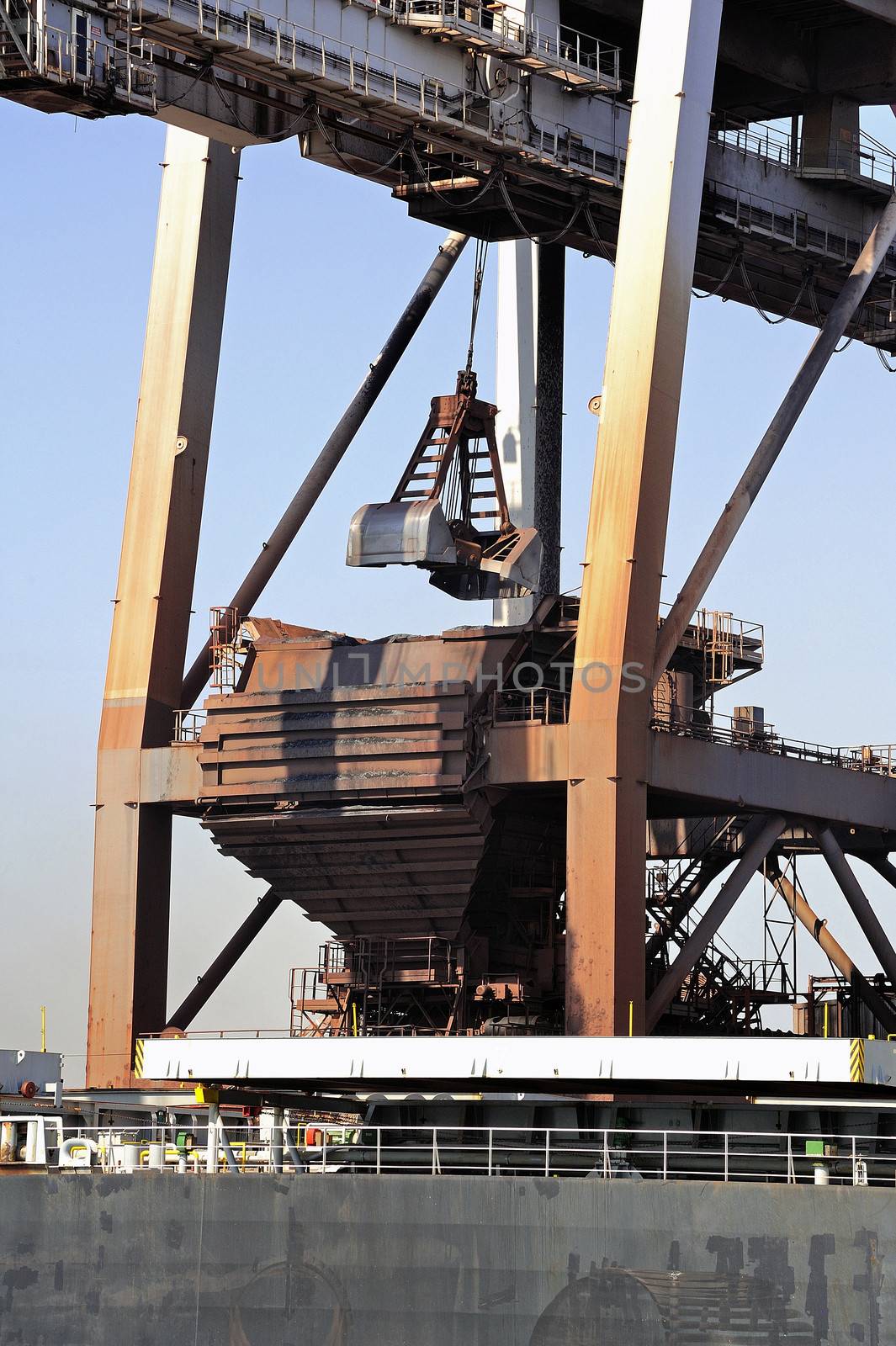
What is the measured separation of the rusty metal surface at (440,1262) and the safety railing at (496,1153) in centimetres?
89

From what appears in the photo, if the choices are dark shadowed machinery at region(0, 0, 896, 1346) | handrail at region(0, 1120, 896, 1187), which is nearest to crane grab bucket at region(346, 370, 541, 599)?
dark shadowed machinery at region(0, 0, 896, 1346)

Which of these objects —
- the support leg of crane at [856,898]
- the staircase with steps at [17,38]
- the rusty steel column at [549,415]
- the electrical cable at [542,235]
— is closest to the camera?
the staircase with steps at [17,38]

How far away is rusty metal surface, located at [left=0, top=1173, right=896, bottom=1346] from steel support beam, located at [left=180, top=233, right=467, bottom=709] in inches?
991

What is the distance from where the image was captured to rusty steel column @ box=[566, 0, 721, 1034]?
182 feet

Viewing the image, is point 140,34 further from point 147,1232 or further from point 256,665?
point 147,1232

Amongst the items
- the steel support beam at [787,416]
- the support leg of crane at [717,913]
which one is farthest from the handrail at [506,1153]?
the steel support beam at [787,416]

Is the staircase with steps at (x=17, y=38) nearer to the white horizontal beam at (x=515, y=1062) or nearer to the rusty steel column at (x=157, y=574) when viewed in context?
the rusty steel column at (x=157, y=574)

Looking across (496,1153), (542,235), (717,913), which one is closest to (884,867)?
(717,913)

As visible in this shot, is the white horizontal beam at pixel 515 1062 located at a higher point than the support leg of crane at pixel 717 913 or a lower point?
lower

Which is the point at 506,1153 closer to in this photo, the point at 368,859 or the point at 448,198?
the point at 368,859

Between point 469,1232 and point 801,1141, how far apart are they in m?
6.59

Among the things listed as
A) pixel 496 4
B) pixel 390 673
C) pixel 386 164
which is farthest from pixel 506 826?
pixel 496 4

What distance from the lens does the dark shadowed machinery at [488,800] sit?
39.5 meters

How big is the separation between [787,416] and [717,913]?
41.2 feet
